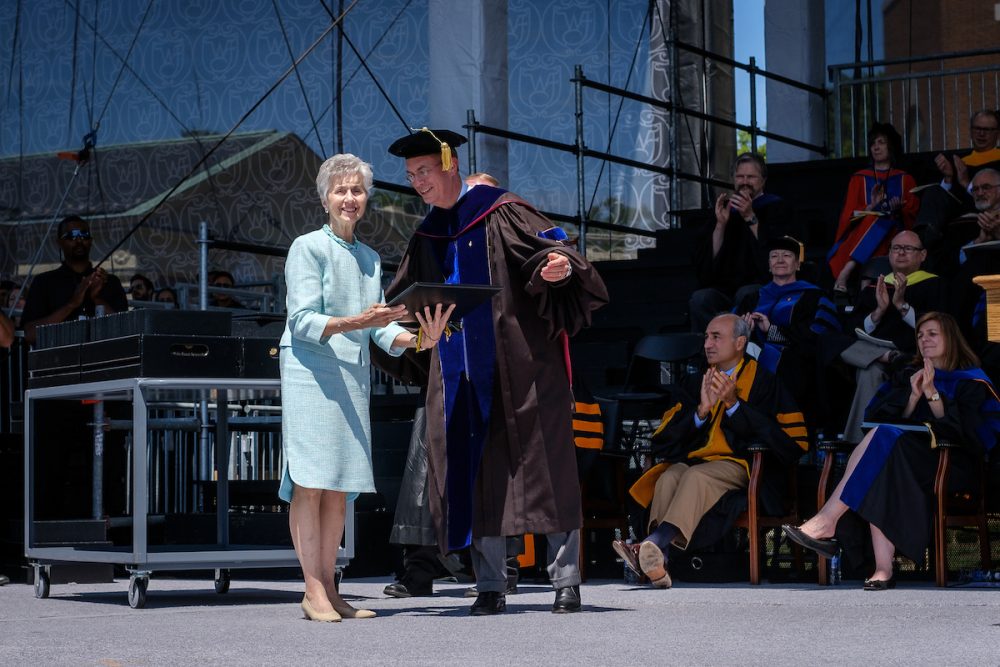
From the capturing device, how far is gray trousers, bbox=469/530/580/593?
20.6ft

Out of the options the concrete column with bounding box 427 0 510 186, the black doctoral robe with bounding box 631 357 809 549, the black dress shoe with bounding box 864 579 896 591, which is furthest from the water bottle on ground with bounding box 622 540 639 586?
the concrete column with bounding box 427 0 510 186

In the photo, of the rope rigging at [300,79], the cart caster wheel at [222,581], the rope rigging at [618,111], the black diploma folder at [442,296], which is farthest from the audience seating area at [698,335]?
the rope rigging at [300,79]

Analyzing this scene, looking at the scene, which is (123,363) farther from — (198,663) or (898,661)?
(898,661)

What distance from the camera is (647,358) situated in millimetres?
10383

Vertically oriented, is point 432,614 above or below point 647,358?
below

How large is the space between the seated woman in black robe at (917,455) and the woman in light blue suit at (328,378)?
245cm

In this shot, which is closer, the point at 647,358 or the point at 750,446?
the point at 750,446

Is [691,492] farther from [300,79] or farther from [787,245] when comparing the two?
[300,79]

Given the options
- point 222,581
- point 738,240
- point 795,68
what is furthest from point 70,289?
point 795,68

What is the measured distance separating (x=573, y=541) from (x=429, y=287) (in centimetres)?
117

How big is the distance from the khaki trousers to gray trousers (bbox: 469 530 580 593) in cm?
194

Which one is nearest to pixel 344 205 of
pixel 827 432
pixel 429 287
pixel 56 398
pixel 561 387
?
pixel 429 287

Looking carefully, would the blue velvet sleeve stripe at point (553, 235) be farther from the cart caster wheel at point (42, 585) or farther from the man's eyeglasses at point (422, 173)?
the cart caster wheel at point (42, 585)

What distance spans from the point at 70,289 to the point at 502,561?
3.98 metres
